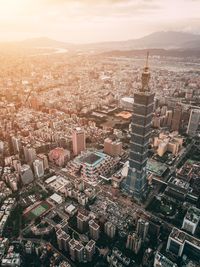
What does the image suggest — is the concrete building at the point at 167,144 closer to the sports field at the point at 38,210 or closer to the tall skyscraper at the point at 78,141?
the tall skyscraper at the point at 78,141

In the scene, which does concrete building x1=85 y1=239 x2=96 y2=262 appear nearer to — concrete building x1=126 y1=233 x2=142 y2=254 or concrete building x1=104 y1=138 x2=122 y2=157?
A: concrete building x1=126 y1=233 x2=142 y2=254

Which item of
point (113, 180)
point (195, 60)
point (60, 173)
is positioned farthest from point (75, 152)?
point (195, 60)

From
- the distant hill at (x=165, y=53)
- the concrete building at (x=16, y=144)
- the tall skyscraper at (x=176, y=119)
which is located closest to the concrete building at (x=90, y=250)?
the concrete building at (x=16, y=144)

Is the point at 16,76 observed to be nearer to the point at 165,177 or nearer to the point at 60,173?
the point at 60,173

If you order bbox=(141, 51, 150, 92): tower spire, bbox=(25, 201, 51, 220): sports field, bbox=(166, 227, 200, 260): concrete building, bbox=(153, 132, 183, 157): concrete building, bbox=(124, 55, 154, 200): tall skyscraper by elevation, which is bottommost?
bbox=(25, 201, 51, 220): sports field

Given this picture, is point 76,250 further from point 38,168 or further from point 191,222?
point 38,168

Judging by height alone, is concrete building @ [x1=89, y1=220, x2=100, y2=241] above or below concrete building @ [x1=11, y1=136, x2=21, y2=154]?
below

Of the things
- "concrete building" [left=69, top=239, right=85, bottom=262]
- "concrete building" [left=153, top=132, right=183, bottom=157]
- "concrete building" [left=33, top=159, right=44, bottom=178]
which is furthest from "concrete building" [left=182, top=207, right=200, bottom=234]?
"concrete building" [left=33, top=159, right=44, bottom=178]
